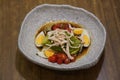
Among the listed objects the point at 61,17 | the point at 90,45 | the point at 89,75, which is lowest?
the point at 89,75

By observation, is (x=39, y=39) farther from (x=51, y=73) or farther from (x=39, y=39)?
(x=51, y=73)

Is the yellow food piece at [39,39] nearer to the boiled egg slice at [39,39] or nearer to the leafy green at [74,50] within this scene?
the boiled egg slice at [39,39]

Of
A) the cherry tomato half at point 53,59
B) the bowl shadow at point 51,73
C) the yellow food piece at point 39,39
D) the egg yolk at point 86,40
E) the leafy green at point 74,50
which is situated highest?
the yellow food piece at point 39,39

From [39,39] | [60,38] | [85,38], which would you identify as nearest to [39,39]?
[39,39]

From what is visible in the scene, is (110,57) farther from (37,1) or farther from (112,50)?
(37,1)

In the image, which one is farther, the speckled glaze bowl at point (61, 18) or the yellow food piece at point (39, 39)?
the yellow food piece at point (39, 39)

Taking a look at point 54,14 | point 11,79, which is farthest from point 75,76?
point 54,14

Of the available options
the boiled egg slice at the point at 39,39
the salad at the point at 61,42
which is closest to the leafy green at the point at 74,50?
the salad at the point at 61,42
